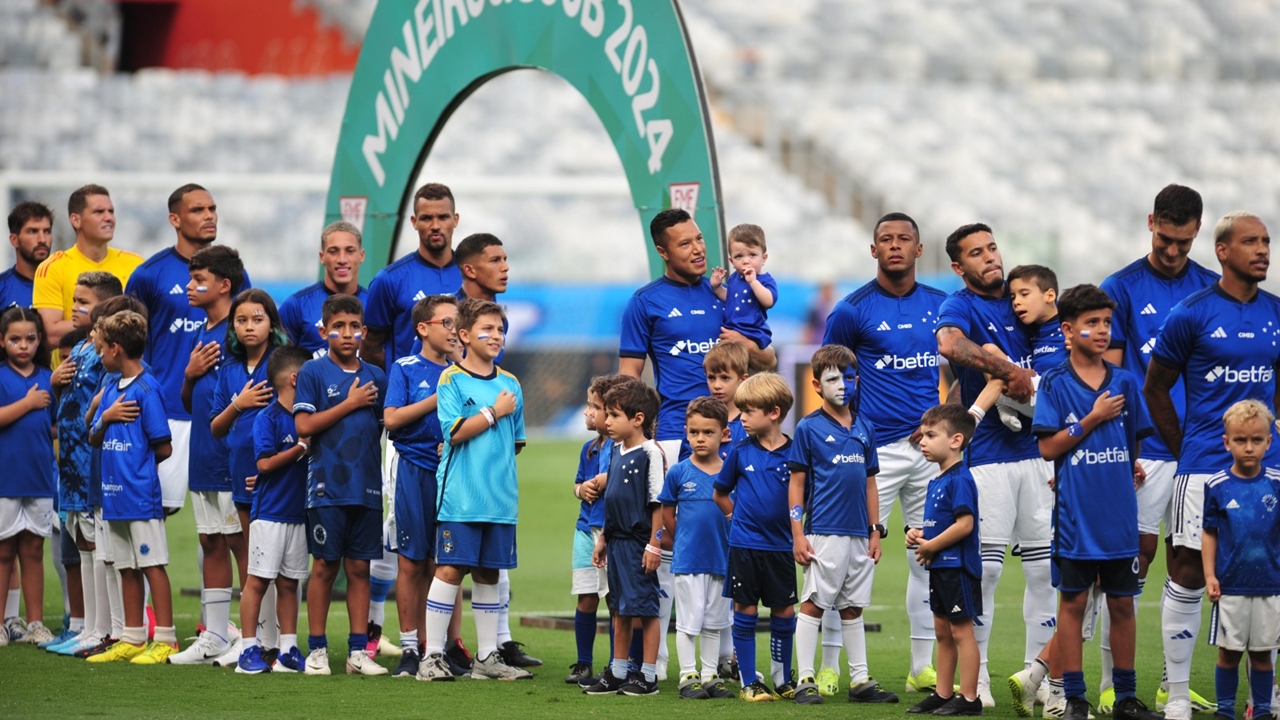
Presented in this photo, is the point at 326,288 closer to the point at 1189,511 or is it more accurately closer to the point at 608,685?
the point at 608,685

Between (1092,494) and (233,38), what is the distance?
1205 inches

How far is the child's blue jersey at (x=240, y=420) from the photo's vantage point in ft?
27.4

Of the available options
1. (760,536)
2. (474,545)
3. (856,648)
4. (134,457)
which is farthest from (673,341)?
(134,457)

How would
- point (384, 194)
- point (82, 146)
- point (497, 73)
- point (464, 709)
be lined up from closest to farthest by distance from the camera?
point (464, 709), point (497, 73), point (384, 194), point (82, 146)

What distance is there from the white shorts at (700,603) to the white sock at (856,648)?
554mm

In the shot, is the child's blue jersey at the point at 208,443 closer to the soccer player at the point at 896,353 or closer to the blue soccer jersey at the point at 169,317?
the blue soccer jersey at the point at 169,317

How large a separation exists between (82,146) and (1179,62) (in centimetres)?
2151

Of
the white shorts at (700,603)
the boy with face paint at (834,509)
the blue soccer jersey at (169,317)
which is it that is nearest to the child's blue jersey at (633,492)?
the white shorts at (700,603)

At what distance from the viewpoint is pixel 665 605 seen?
7805mm

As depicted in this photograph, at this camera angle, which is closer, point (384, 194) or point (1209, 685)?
point (1209, 685)

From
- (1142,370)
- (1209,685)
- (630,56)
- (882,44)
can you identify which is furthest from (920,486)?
(882,44)

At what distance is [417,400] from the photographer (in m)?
7.94

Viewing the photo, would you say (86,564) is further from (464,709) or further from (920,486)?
(920,486)

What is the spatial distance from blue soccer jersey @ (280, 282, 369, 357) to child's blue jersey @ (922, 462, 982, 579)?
345 centimetres
